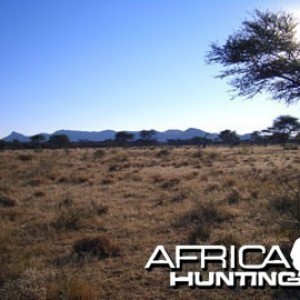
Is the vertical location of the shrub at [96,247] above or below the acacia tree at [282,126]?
below

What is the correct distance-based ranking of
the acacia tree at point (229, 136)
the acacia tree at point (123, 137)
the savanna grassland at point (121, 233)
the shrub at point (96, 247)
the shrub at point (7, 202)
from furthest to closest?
the acacia tree at point (123, 137) → the acacia tree at point (229, 136) → the shrub at point (7, 202) → the shrub at point (96, 247) → the savanna grassland at point (121, 233)

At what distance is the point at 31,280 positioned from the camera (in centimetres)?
767

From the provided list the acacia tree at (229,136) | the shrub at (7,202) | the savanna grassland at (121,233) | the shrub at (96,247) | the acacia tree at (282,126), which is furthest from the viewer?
the acacia tree at (229,136)

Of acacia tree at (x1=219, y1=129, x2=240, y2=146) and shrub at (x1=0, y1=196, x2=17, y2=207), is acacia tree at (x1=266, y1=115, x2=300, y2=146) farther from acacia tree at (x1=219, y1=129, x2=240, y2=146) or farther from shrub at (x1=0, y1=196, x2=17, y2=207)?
shrub at (x1=0, y1=196, x2=17, y2=207)

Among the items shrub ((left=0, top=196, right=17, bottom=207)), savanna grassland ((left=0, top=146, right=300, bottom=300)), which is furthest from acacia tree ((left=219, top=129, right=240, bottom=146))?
shrub ((left=0, top=196, right=17, bottom=207))

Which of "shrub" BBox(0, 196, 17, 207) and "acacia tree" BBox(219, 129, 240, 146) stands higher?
"acacia tree" BBox(219, 129, 240, 146)

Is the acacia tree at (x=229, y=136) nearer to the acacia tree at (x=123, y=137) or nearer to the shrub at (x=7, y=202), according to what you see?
the acacia tree at (x=123, y=137)

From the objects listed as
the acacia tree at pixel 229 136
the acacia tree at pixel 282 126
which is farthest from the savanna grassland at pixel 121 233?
the acacia tree at pixel 229 136

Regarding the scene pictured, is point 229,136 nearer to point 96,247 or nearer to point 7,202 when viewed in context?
point 7,202

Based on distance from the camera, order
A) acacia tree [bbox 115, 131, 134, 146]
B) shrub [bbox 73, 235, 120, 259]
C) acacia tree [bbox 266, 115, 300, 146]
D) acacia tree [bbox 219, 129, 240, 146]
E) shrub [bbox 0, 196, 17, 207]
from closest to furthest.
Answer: shrub [bbox 73, 235, 120, 259] < shrub [bbox 0, 196, 17, 207] < acacia tree [bbox 266, 115, 300, 146] < acacia tree [bbox 219, 129, 240, 146] < acacia tree [bbox 115, 131, 134, 146]

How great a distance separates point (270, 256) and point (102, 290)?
8.86ft

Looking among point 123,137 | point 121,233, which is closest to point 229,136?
point 123,137

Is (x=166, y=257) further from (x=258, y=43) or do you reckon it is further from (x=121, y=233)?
(x=258, y=43)

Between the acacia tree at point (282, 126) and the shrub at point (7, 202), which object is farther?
the acacia tree at point (282, 126)
